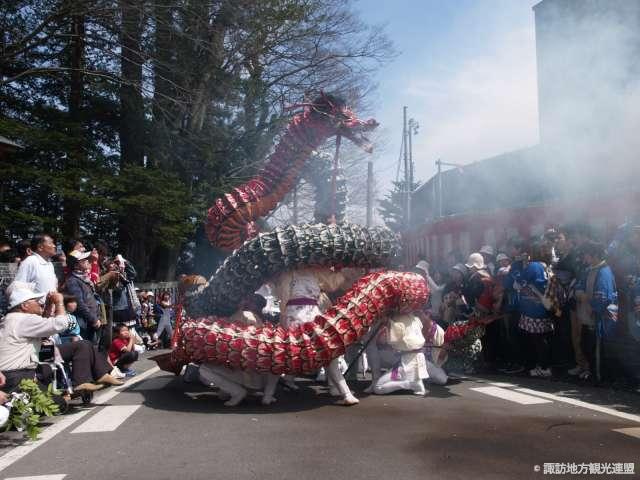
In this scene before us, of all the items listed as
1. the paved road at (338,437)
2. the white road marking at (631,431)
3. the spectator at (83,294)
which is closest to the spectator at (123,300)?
the spectator at (83,294)

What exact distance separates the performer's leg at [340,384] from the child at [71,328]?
2878mm

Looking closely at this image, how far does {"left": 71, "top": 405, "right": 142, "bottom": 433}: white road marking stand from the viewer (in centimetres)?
524

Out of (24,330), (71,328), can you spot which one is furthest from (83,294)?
(24,330)

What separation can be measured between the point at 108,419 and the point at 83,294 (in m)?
2.42

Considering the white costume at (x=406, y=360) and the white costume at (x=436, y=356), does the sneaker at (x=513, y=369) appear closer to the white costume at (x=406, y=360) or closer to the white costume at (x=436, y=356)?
the white costume at (x=436, y=356)

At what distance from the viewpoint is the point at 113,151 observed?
54.8 feet

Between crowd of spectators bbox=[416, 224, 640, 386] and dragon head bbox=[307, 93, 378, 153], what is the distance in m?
2.53

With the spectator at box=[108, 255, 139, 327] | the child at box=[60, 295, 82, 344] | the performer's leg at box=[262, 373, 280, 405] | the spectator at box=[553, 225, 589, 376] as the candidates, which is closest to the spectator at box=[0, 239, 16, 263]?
the spectator at box=[108, 255, 139, 327]

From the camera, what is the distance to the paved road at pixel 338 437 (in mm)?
4020

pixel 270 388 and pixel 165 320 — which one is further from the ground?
pixel 165 320

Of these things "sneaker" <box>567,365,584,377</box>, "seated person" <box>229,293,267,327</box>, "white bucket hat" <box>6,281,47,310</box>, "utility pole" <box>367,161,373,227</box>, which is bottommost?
"sneaker" <box>567,365,584,377</box>

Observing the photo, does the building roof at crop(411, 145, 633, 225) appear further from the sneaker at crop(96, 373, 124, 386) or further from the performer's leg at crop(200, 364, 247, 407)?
the sneaker at crop(96, 373, 124, 386)

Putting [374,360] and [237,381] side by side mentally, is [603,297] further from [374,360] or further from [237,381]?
[237,381]

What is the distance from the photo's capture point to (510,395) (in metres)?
6.42
